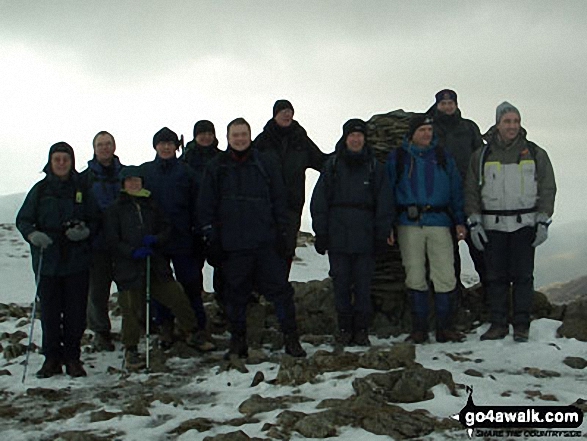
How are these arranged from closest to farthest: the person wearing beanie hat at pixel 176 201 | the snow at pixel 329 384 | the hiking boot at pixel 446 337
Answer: the snow at pixel 329 384 < the hiking boot at pixel 446 337 < the person wearing beanie hat at pixel 176 201

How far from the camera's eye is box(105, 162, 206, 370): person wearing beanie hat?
302 inches

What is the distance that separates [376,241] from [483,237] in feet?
4.84

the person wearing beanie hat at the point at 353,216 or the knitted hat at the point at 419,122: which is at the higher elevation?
the knitted hat at the point at 419,122

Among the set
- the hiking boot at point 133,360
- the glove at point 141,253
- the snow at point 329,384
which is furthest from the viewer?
the glove at point 141,253

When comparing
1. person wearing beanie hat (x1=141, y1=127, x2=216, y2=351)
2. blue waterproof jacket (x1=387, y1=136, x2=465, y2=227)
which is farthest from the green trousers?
blue waterproof jacket (x1=387, y1=136, x2=465, y2=227)

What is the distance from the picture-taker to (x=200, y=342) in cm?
838

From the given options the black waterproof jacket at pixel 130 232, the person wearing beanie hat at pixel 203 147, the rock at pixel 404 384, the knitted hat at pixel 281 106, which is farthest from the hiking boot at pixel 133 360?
the knitted hat at pixel 281 106

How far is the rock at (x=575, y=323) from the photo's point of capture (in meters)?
7.88

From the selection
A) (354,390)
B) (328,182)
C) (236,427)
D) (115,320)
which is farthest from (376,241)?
(115,320)

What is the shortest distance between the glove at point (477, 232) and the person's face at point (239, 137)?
3281 mm

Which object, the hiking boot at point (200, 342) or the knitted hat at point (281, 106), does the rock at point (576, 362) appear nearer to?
the hiking boot at point (200, 342)

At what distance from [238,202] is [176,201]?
1.41 m

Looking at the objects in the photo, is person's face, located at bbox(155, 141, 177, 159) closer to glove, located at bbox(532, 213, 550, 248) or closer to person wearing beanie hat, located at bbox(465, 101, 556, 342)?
person wearing beanie hat, located at bbox(465, 101, 556, 342)

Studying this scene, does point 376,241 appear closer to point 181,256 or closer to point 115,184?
point 181,256
